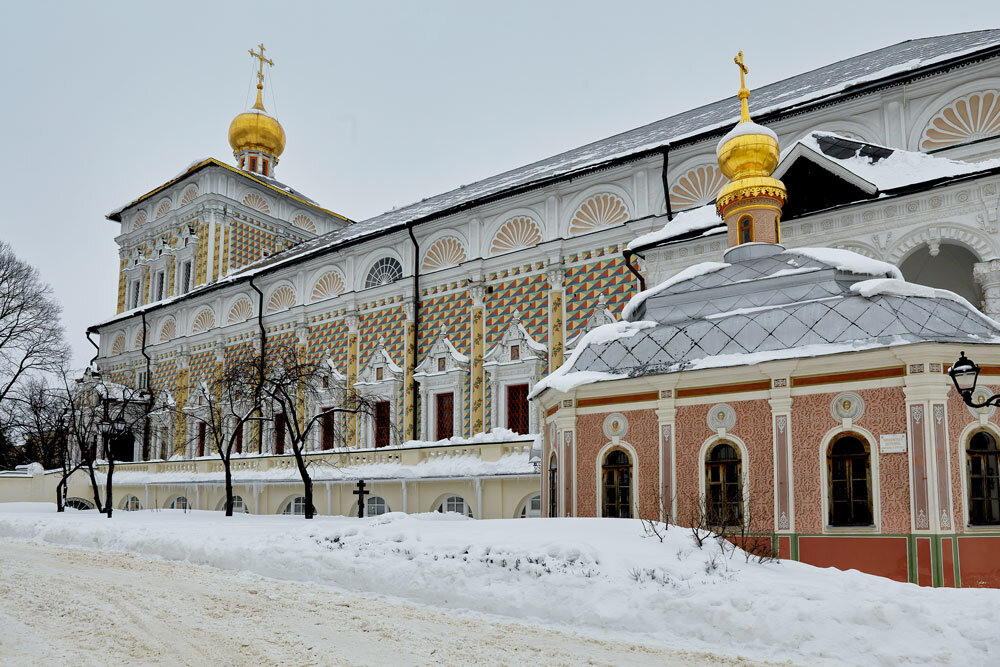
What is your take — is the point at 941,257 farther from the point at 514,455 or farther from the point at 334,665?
the point at 334,665

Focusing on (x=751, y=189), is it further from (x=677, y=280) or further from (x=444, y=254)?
(x=444, y=254)

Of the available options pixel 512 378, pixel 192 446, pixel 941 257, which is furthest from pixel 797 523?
pixel 192 446

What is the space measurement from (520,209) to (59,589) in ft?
51.0

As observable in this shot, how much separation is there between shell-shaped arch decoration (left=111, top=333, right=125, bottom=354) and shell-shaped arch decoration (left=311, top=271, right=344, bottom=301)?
14064 mm

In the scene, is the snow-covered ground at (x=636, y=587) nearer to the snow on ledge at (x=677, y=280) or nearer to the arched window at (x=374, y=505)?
the snow on ledge at (x=677, y=280)

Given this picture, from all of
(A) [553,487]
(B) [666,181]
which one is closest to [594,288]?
(B) [666,181]

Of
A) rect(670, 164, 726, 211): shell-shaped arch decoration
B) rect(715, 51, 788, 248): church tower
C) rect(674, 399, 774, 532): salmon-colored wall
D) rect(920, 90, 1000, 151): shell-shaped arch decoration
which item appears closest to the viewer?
rect(674, 399, 774, 532): salmon-colored wall

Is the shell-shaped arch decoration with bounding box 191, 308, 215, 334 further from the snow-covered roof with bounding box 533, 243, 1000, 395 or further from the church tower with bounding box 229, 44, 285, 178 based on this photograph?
the snow-covered roof with bounding box 533, 243, 1000, 395

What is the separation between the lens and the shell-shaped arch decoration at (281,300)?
2914 centimetres

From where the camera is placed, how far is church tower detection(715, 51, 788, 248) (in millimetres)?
15195

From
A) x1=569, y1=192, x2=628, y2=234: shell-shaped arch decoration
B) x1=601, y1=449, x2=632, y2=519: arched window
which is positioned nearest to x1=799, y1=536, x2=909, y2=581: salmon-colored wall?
x1=601, y1=449, x2=632, y2=519: arched window

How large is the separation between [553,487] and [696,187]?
29.2 feet

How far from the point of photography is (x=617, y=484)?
40.3ft

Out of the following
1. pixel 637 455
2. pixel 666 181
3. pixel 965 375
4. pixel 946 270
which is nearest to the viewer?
pixel 965 375
